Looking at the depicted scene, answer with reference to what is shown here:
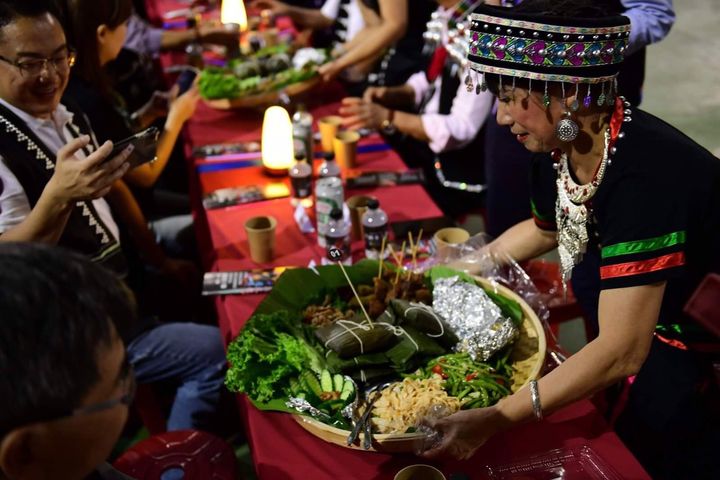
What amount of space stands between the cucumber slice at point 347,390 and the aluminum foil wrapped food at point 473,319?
0.32 meters

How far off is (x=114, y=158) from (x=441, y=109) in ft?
5.64

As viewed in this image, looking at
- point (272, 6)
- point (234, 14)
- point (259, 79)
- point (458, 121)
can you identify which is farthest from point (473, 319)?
point (272, 6)

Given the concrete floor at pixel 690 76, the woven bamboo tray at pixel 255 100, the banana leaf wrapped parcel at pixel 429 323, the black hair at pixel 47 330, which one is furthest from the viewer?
the concrete floor at pixel 690 76

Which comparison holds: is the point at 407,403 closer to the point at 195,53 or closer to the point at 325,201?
the point at 325,201

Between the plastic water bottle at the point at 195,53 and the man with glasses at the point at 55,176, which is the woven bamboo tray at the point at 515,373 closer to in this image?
the man with glasses at the point at 55,176

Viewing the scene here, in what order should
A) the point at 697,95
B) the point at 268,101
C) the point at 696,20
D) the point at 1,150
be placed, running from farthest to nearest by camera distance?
the point at 696,20
the point at 697,95
the point at 268,101
the point at 1,150

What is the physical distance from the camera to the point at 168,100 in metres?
3.55

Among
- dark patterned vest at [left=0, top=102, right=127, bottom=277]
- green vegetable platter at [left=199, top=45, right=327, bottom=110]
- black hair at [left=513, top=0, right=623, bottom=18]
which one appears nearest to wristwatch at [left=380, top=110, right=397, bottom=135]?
green vegetable platter at [left=199, top=45, right=327, bottom=110]

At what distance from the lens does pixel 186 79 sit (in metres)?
3.91

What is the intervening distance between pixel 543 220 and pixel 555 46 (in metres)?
0.70

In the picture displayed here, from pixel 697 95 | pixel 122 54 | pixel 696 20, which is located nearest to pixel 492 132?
pixel 122 54

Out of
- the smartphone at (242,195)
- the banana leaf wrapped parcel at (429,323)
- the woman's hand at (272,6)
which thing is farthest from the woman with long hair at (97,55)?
the woman's hand at (272,6)

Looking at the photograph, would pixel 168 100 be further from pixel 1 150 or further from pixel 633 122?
pixel 633 122

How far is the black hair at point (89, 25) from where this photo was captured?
2654 millimetres
